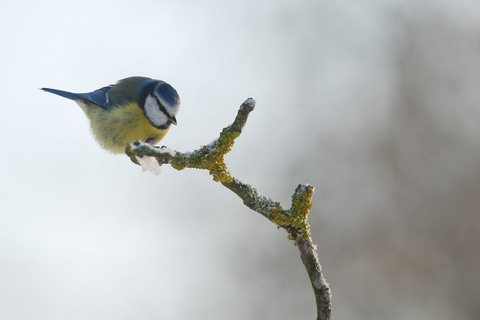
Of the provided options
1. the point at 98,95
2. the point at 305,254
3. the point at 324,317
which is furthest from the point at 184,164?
the point at 98,95

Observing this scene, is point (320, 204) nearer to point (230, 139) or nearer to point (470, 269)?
A: point (470, 269)

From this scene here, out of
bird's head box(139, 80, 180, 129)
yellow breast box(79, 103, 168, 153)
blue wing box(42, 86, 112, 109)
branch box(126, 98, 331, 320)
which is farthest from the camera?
blue wing box(42, 86, 112, 109)

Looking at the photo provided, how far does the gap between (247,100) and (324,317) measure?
1.06 metres

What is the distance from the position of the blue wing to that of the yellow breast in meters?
0.09

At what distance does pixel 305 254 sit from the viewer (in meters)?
2.19

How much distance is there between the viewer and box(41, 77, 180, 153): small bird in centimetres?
391

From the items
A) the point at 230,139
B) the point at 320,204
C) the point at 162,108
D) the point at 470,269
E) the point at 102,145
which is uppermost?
the point at 320,204

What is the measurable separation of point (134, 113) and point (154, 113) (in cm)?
18

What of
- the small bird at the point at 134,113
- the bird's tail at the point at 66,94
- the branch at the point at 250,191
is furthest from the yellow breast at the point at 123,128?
the branch at the point at 250,191

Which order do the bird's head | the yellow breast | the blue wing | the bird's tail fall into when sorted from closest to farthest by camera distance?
the bird's head
the yellow breast
the blue wing
the bird's tail

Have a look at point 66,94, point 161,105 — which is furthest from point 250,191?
point 66,94

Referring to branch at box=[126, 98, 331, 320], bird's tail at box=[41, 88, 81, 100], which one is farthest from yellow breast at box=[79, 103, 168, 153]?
branch at box=[126, 98, 331, 320]

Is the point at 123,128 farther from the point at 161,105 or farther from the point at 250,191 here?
the point at 250,191

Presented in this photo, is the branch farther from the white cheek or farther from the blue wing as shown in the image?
the blue wing
